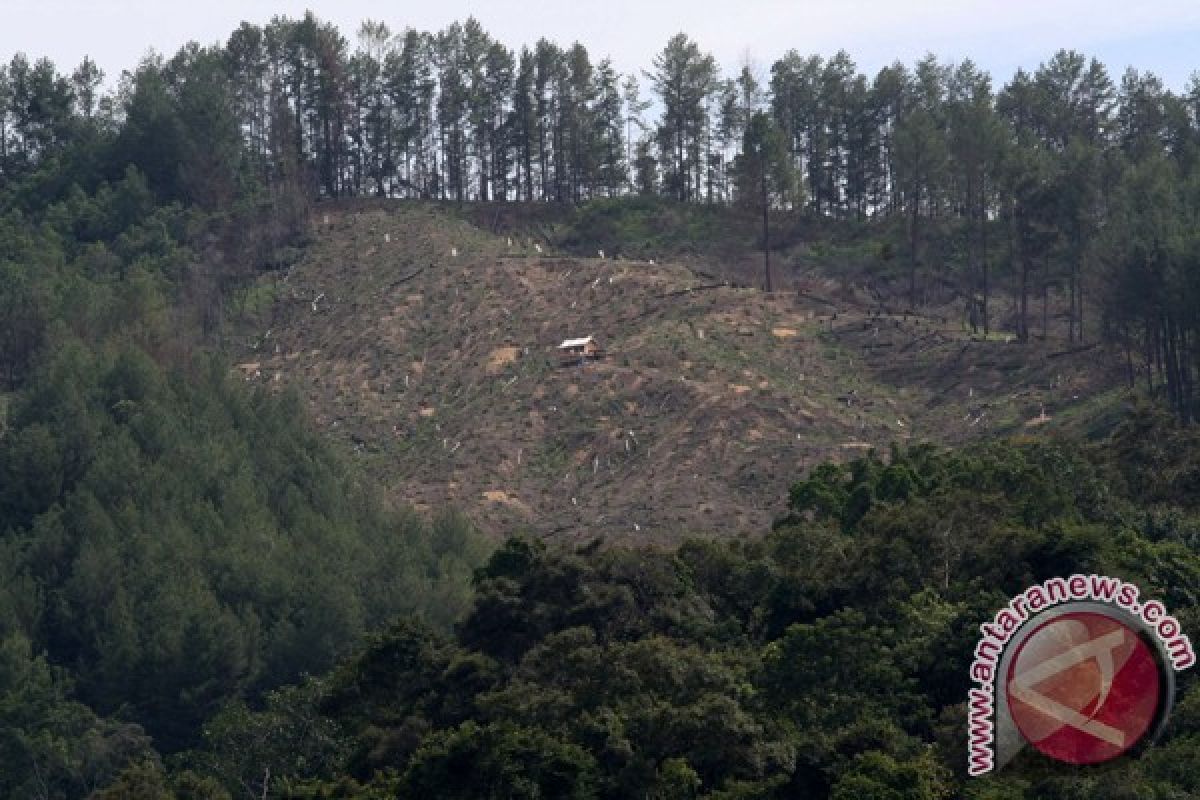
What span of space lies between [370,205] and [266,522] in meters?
35.5

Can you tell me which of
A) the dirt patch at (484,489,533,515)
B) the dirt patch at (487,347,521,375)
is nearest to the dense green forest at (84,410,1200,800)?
the dirt patch at (484,489,533,515)

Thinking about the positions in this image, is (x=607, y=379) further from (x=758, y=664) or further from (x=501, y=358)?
(x=758, y=664)

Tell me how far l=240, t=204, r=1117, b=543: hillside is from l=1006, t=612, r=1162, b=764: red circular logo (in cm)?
5715

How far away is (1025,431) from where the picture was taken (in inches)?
3912

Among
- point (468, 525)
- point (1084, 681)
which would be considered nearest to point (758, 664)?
point (1084, 681)

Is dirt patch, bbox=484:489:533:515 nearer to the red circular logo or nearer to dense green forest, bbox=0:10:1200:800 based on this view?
dense green forest, bbox=0:10:1200:800

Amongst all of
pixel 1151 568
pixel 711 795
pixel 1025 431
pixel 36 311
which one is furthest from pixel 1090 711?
pixel 36 311

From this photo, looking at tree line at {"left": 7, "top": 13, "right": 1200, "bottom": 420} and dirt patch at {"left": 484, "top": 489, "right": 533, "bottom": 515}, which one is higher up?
tree line at {"left": 7, "top": 13, "right": 1200, "bottom": 420}

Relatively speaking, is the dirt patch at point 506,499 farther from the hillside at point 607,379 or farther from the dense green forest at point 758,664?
the dense green forest at point 758,664

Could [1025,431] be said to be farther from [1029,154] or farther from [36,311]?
[36,311]

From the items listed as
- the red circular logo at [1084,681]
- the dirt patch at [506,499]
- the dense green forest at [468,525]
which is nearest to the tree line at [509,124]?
the dense green forest at [468,525]

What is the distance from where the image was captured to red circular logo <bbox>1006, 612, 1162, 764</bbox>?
37.5 m

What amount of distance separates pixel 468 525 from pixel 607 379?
1389cm

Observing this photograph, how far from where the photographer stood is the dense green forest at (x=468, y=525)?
2376 inches
